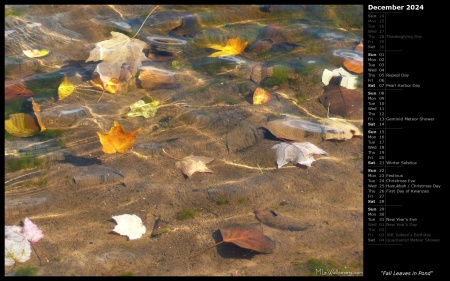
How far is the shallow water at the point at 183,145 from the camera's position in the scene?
2197 mm

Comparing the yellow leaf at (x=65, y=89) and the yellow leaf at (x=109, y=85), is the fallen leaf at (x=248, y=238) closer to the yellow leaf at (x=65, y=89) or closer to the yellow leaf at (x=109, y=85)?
the yellow leaf at (x=109, y=85)

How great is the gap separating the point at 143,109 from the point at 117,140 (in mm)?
342

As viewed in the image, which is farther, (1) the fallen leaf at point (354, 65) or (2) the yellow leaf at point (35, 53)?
(2) the yellow leaf at point (35, 53)

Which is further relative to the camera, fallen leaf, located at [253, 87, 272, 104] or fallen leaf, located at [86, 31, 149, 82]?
fallen leaf, located at [86, 31, 149, 82]

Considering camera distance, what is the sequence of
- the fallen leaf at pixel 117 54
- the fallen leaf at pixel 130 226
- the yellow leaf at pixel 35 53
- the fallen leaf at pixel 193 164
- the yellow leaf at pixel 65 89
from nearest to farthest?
the fallen leaf at pixel 130 226 → the fallen leaf at pixel 193 164 → the yellow leaf at pixel 65 89 → the fallen leaf at pixel 117 54 → the yellow leaf at pixel 35 53

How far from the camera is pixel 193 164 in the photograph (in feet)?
8.59

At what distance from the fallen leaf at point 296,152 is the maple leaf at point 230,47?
1.08 metres

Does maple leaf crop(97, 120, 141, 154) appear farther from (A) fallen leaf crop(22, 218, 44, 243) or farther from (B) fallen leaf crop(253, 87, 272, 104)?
(B) fallen leaf crop(253, 87, 272, 104)

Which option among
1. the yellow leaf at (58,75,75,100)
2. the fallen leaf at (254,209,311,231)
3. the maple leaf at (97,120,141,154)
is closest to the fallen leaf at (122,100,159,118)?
the maple leaf at (97,120,141,154)

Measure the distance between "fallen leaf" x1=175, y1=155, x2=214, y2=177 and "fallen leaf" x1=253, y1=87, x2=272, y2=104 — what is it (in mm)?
627

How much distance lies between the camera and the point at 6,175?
Answer: 2.56 meters

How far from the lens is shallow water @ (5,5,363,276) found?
2.20 meters

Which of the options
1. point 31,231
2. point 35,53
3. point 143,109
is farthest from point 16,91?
point 31,231

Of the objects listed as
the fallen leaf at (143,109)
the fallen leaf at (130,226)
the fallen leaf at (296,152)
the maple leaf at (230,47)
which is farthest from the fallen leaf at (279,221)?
the maple leaf at (230,47)
